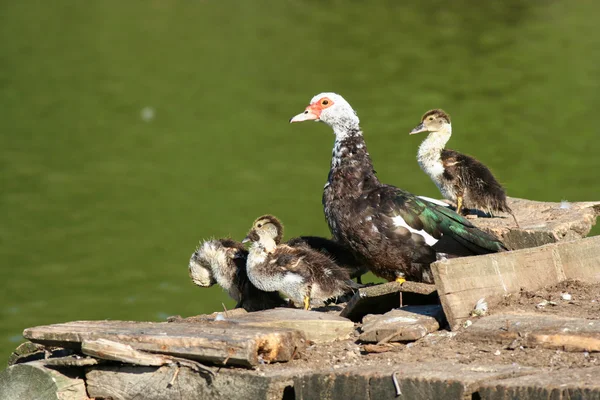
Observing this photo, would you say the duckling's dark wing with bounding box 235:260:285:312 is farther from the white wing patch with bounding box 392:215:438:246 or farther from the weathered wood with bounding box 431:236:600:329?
the weathered wood with bounding box 431:236:600:329

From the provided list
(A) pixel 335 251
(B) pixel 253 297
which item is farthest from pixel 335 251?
(B) pixel 253 297

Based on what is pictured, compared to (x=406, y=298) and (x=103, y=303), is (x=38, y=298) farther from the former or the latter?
(x=406, y=298)

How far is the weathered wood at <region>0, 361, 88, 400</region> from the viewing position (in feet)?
18.8

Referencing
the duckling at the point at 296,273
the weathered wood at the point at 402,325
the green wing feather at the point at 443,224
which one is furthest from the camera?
the duckling at the point at 296,273

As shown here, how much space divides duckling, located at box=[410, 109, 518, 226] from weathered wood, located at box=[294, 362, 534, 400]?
132 inches

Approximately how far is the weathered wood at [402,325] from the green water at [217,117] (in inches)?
240

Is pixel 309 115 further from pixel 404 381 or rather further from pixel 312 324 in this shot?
pixel 404 381

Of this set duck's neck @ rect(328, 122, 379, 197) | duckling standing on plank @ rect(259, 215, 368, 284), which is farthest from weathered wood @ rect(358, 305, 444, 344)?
duckling standing on plank @ rect(259, 215, 368, 284)

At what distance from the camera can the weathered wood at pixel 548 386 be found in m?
4.24

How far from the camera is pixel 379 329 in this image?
219 inches

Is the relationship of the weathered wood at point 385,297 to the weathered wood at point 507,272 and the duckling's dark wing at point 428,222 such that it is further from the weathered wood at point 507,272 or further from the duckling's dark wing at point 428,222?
the duckling's dark wing at point 428,222

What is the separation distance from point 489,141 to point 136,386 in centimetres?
1231

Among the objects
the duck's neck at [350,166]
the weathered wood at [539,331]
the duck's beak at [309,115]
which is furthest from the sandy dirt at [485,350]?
the duck's beak at [309,115]

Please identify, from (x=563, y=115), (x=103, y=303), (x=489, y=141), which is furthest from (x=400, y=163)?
(x=103, y=303)
